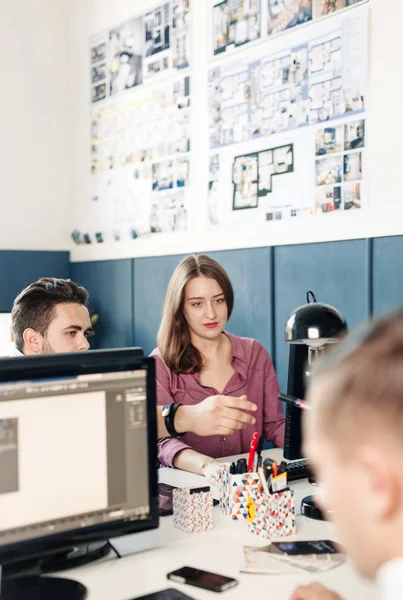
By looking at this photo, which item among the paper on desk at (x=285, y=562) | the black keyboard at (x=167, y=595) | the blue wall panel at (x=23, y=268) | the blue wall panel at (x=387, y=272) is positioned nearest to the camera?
the black keyboard at (x=167, y=595)

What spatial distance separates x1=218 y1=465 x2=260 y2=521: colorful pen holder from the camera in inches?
60.6

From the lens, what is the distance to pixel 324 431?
708 millimetres

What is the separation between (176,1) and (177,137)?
70 cm

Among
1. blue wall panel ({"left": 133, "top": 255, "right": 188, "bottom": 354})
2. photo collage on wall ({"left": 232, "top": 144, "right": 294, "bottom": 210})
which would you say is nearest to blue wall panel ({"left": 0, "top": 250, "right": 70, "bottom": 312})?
blue wall panel ({"left": 133, "top": 255, "right": 188, "bottom": 354})

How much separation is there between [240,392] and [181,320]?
344mm

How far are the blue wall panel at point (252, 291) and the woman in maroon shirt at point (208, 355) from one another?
0.44 meters

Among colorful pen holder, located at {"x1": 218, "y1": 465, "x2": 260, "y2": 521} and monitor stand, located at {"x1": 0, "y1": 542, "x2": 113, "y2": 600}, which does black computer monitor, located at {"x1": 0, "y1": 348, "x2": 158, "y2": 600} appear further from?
colorful pen holder, located at {"x1": 218, "y1": 465, "x2": 260, "y2": 521}

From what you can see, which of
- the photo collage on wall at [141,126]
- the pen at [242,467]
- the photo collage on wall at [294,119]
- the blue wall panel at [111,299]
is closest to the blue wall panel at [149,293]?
the blue wall panel at [111,299]

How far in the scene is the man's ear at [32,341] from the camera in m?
2.29

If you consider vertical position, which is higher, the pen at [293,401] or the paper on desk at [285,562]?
the pen at [293,401]

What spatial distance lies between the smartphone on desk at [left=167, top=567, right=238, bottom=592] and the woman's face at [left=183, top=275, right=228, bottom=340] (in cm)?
144

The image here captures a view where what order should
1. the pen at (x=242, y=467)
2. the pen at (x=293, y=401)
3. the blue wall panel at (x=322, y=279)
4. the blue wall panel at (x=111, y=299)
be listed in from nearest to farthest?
1. the pen at (x=242, y=467)
2. the pen at (x=293, y=401)
3. the blue wall panel at (x=322, y=279)
4. the blue wall panel at (x=111, y=299)

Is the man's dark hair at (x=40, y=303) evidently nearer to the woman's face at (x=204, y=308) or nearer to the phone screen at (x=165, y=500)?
the woman's face at (x=204, y=308)

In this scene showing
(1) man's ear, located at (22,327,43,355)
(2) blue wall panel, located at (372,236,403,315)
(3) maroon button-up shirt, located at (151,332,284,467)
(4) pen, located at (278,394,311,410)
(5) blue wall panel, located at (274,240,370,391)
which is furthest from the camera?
(5) blue wall panel, located at (274,240,370,391)
